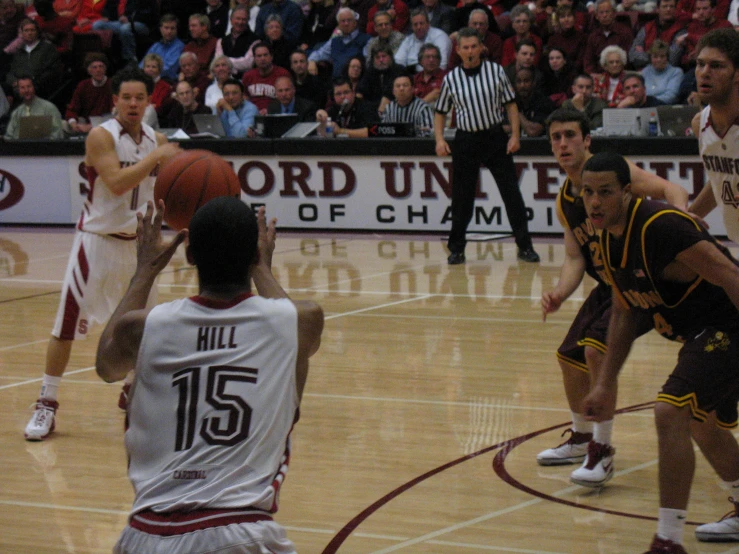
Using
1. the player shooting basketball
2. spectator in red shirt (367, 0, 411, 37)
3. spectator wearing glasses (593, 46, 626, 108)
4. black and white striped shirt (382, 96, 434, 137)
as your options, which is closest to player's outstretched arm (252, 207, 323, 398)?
the player shooting basketball

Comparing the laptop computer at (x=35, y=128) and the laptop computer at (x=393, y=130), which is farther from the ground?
the laptop computer at (x=393, y=130)

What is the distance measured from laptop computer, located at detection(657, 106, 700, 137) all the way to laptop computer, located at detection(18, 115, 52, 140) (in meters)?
7.56

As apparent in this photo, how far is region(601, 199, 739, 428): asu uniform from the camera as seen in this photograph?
13.4ft

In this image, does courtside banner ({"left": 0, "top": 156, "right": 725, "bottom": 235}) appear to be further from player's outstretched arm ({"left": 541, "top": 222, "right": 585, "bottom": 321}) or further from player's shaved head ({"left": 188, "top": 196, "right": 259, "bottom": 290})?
player's shaved head ({"left": 188, "top": 196, "right": 259, "bottom": 290})

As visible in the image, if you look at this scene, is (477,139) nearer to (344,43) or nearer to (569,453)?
(344,43)

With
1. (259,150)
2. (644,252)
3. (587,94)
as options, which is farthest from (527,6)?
(644,252)

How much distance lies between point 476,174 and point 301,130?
3052mm

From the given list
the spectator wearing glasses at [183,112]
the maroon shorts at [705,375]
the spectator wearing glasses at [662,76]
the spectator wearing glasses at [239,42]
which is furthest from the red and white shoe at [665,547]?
the spectator wearing glasses at [239,42]

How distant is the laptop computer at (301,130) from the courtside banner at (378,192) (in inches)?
11.5

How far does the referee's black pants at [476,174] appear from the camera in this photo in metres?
11.5

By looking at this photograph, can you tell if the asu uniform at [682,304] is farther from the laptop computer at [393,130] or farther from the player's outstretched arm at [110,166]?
the laptop computer at [393,130]

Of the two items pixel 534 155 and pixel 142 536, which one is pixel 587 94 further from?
pixel 142 536

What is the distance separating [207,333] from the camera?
2.78 m

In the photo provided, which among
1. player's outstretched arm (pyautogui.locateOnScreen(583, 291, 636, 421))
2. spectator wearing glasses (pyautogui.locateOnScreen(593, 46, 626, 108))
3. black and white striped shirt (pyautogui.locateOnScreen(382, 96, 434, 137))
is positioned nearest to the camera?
player's outstretched arm (pyautogui.locateOnScreen(583, 291, 636, 421))
